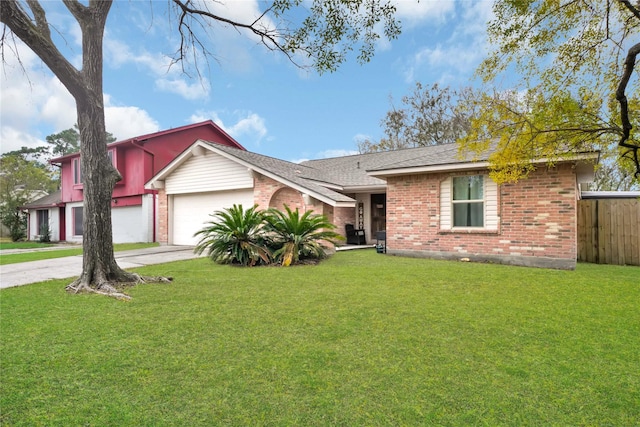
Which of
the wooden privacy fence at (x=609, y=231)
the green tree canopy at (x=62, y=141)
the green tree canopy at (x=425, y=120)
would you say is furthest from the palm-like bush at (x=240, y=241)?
the green tree canopy at (x=62, y=141)

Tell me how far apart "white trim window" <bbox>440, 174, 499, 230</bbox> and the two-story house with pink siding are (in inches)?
547

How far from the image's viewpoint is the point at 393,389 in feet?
8.29

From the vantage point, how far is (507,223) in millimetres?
8891

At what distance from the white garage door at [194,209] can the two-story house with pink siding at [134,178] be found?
299 cm

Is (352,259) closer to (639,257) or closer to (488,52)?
(488,52)

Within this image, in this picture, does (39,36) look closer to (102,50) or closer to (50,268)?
(102,50)

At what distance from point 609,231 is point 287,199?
9.95 m

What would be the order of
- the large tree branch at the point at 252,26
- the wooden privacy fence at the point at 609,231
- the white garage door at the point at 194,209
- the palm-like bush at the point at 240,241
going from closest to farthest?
the large tree branch at the point at 252,26 → the palm-like bush at the point at 240,241 → the wooden privacy fence at the point at 609,231 → the white garage door at the point at 194,209

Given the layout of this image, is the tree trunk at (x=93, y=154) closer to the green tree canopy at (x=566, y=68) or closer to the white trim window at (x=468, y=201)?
the green tree canopy at (x=566, y=68)

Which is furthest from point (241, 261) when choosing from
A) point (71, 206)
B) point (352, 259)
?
point (71, 206)

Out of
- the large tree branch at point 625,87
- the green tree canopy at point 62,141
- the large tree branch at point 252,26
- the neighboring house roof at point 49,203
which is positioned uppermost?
the green tree canopy at point 62,141

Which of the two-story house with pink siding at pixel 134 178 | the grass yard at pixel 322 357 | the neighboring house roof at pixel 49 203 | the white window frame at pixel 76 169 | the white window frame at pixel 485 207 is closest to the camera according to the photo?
the grass yard at pixel 322 357

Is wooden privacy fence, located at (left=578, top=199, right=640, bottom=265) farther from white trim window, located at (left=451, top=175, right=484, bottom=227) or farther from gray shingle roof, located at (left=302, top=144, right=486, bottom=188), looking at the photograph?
gray shingle roof, located at (left=302, top=144, right=486, bottom=188)

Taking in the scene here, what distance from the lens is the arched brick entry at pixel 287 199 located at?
12.0 m
